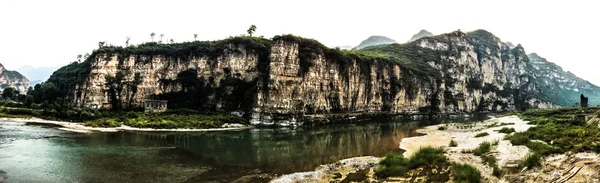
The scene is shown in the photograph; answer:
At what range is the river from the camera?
30.6 meters

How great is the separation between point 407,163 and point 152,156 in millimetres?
28076

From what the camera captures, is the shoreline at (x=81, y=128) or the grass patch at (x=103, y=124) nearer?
the shoreline at (x=81, y=128)

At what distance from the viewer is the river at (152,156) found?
3061 centimetres

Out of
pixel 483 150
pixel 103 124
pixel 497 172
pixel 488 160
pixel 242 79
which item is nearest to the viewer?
pixel 497 172

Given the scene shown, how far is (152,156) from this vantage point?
40.3 m

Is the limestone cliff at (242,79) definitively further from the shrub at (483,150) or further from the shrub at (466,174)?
the shrub at (466,174)

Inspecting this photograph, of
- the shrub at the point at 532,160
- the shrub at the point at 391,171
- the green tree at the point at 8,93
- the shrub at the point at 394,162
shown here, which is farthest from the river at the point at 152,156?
the green tree at the point at 8,93

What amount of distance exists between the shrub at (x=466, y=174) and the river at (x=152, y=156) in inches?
570

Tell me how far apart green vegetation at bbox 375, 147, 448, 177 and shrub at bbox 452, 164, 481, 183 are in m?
4.00

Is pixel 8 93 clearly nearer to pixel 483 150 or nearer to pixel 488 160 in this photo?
pixel 483 150

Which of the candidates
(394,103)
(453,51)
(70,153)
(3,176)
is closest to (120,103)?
(70,153)

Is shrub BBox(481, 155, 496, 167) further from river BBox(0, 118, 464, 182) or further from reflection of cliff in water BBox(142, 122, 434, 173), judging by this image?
river BBox(0, 118, 464, 182)

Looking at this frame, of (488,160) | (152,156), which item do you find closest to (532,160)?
(488,160)

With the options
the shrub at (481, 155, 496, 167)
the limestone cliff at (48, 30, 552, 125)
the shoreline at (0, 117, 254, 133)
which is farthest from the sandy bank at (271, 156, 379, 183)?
the limestone cliff at (48, 30, 552, 125)
